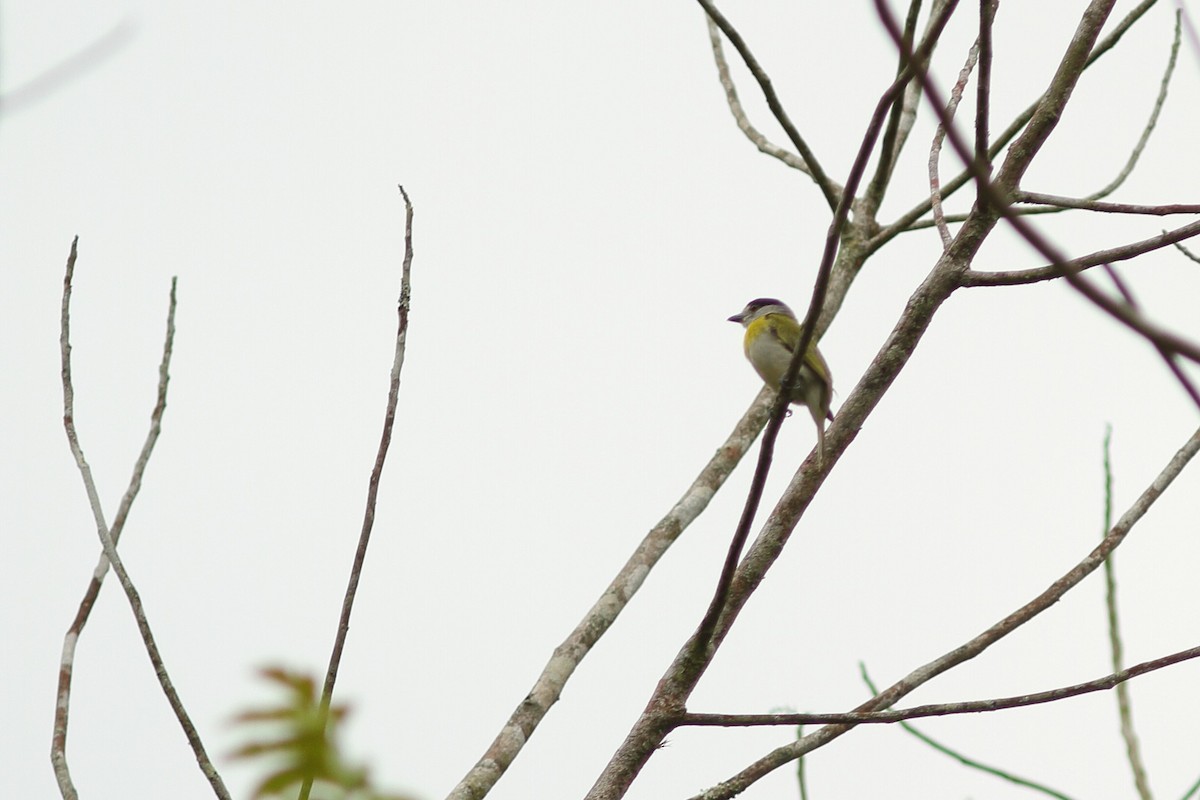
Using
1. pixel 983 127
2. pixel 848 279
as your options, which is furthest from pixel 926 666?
pixel 848 279

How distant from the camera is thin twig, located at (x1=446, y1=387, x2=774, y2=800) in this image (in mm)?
3033

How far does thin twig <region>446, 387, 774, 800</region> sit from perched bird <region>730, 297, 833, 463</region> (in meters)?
1.19

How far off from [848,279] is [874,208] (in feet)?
1.29

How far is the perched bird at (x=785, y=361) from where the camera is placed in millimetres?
5512

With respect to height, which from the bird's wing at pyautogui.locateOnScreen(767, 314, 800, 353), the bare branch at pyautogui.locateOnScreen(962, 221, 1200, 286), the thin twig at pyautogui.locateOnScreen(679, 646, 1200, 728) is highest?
the bird's wing at pyautogui.locateOnScreen(767, 314, 800, 353)

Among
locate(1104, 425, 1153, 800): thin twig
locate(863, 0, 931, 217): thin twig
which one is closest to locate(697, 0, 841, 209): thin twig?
locate(863, 0, 931, 217): thin twig

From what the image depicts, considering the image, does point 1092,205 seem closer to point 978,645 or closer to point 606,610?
point 978,645

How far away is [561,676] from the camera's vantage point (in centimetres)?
336

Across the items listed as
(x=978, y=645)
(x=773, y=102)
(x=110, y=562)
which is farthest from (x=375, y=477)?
(x=773, y=102)

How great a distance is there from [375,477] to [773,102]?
234cm

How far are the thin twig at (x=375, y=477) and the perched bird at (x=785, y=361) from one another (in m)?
2.89

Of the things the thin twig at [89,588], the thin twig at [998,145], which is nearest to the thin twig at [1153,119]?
the thin twig at [998,145]

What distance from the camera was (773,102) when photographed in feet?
13.4

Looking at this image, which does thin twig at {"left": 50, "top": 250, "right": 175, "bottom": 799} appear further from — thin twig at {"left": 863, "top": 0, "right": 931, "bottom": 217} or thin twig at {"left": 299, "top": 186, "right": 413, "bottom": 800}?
thin twig at {"left": 863, "top": 0, "right": 931, "bottom": 217}
